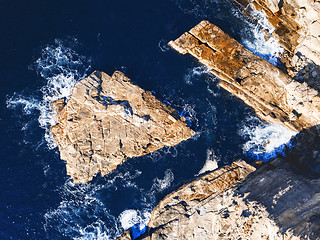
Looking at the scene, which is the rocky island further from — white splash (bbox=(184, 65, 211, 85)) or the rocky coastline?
white splash (bbox=(184, 65, 211, 85))

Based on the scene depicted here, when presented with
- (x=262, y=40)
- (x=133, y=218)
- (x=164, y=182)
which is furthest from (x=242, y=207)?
(x=262, y=40)

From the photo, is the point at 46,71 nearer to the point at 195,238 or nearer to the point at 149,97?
the point at 149,97

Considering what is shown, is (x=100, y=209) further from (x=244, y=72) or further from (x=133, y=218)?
(x=244, y=72)

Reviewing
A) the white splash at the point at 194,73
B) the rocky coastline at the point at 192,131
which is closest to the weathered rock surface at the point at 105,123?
the rocky coastline at the point at 192,131

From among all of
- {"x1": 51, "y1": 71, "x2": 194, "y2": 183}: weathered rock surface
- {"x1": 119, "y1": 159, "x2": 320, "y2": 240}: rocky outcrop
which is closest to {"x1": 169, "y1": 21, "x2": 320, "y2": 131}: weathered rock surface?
{"x1": 119, "y1": 159, "x2": 320, "y2": 240}: rocky outcrop

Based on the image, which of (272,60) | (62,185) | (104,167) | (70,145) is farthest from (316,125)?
(62,185)

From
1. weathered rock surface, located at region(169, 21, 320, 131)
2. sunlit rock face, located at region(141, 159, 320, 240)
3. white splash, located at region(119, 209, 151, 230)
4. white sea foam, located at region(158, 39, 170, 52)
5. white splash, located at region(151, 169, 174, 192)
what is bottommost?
sunlit rock face, located at region(141, 159, 320, 240)
